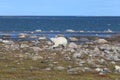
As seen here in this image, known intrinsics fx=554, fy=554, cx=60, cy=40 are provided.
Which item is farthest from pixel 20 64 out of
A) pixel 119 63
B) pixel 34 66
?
pixel 119 63

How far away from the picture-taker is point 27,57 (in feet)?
167

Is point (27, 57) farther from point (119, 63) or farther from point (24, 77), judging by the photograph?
point (24, 77)

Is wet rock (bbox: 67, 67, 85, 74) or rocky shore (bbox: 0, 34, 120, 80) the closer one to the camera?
rocky shore (bbox: 0, 34, 120, 80)

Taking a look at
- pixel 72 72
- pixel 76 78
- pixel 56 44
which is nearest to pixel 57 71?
pixel 72 72

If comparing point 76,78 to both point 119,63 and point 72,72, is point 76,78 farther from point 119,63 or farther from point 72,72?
point 119,63

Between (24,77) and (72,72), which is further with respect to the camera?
(72,72)

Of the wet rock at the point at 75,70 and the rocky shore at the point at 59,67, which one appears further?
the wet rock at the point at 75,70

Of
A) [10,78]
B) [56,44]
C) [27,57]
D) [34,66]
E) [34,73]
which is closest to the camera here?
[10,78]

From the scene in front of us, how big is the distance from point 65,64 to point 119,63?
4.88 metres

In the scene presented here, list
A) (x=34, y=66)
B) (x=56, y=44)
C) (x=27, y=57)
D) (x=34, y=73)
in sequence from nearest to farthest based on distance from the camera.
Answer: (x=34, y=73)
(x=34, y=66)
(x=27, y=57)
(x=56, y=44)

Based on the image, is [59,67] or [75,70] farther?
[59,67]

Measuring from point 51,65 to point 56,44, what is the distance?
2614 cm

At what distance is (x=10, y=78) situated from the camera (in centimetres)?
3506

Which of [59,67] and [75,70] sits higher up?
[75,70]
